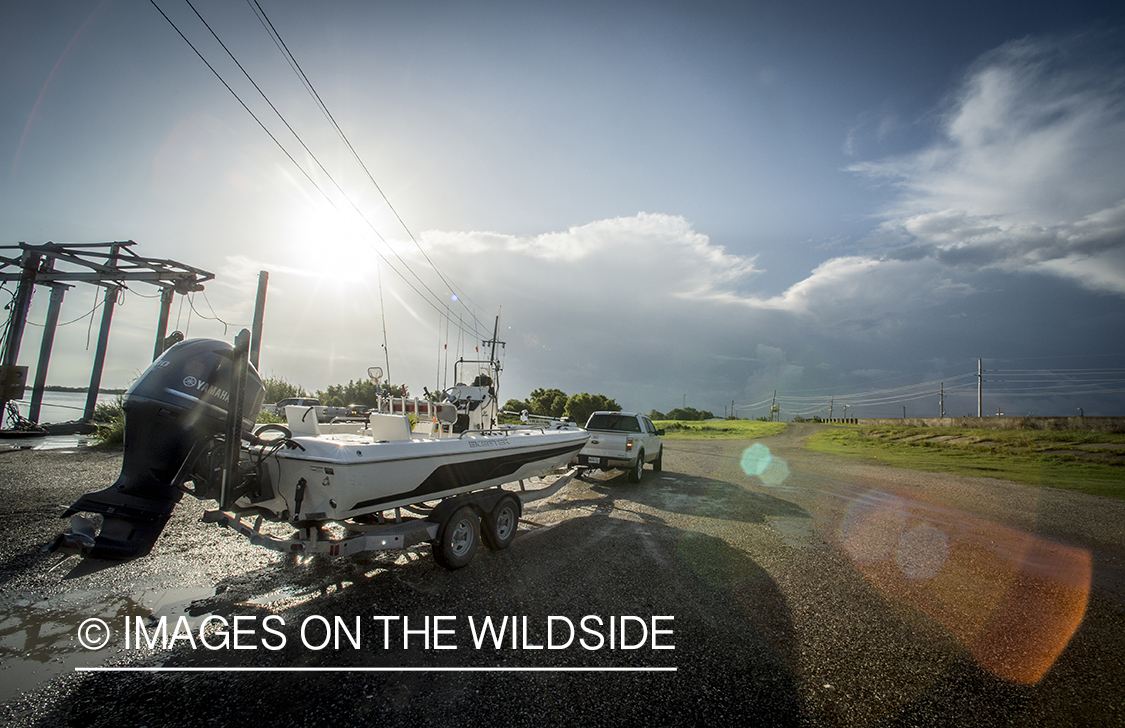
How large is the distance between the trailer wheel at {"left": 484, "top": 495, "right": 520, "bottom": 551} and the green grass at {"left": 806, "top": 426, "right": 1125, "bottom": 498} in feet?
49.8

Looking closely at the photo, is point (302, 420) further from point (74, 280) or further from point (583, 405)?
point (583, 405)

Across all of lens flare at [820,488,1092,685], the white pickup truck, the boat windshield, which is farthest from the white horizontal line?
the boat windshield

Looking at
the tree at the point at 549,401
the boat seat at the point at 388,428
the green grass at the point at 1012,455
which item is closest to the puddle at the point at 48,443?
the boat seat at the point at 388,428

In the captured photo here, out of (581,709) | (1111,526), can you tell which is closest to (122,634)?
(581,709)

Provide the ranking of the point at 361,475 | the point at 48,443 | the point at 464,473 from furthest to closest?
1. the point at 48,443
2. the point at 464,473
3. the point at 361,475

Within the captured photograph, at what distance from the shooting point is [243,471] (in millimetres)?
4203

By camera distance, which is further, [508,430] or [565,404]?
[565,404]

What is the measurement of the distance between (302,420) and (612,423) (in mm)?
8142

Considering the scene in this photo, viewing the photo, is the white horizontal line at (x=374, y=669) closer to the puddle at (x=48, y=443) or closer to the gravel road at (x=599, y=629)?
the gravel road at (x=599, y=629)

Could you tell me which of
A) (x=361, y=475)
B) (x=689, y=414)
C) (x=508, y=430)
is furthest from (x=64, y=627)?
(x=689, y=414)

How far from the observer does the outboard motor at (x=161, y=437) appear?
142 inches

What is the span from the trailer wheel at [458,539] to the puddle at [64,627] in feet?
6.68

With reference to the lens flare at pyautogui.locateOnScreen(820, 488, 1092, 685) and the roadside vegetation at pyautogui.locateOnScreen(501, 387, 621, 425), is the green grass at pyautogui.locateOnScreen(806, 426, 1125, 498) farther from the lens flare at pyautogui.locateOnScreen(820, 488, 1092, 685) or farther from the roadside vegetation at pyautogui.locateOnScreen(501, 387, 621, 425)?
→ the roadside vegetation at pyautogui.locateOnScreen(501, 387, 621, 425)

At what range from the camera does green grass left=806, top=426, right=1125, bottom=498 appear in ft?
47.3
